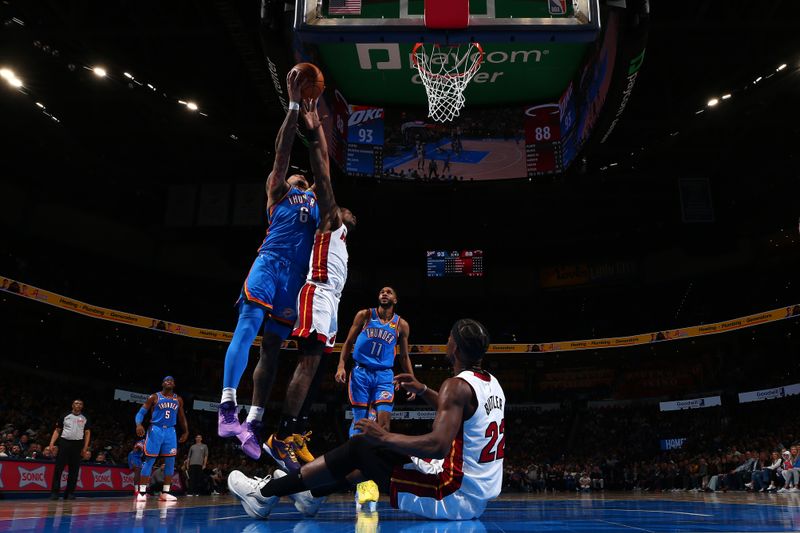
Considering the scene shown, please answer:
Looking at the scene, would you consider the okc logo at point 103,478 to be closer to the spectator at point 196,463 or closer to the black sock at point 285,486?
the spectator at point 196,463

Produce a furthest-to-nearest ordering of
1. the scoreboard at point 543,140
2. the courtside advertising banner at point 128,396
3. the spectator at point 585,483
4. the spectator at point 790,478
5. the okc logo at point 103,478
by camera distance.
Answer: the courtside advertising banner at point 128,396 → the spectator at point 585,483 → the spectator at point 790,478 → the okc logo at point 103,478 → the scoreboard at point 543,140

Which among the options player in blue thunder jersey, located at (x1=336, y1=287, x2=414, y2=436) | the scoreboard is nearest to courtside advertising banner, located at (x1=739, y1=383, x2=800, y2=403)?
the scoreboard

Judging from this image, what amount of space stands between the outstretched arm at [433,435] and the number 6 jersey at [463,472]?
270 millimetres

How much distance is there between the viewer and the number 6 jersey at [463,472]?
11.5 ft

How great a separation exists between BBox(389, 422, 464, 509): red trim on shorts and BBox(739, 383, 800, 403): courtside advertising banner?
74.5 feet

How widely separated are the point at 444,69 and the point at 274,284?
21.6 feet

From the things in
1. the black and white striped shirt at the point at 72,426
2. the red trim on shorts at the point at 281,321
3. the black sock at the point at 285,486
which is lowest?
the black sock at the point at 285,486

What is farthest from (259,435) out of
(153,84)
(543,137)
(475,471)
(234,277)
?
(234,277)

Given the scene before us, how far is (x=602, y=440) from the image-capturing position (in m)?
25.8

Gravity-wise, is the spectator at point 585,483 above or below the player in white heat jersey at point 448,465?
below

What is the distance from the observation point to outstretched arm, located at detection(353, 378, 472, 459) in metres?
3.05

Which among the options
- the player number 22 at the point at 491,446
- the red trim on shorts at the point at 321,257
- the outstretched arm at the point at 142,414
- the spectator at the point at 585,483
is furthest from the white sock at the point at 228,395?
the spectator at the point at 585,483

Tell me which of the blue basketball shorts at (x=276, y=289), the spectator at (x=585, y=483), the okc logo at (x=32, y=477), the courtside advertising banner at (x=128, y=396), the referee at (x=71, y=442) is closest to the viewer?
the blue basketball shorts at (x=276, y=289)

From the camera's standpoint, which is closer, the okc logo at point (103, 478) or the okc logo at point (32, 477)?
the okc logo at point (32, 477)
